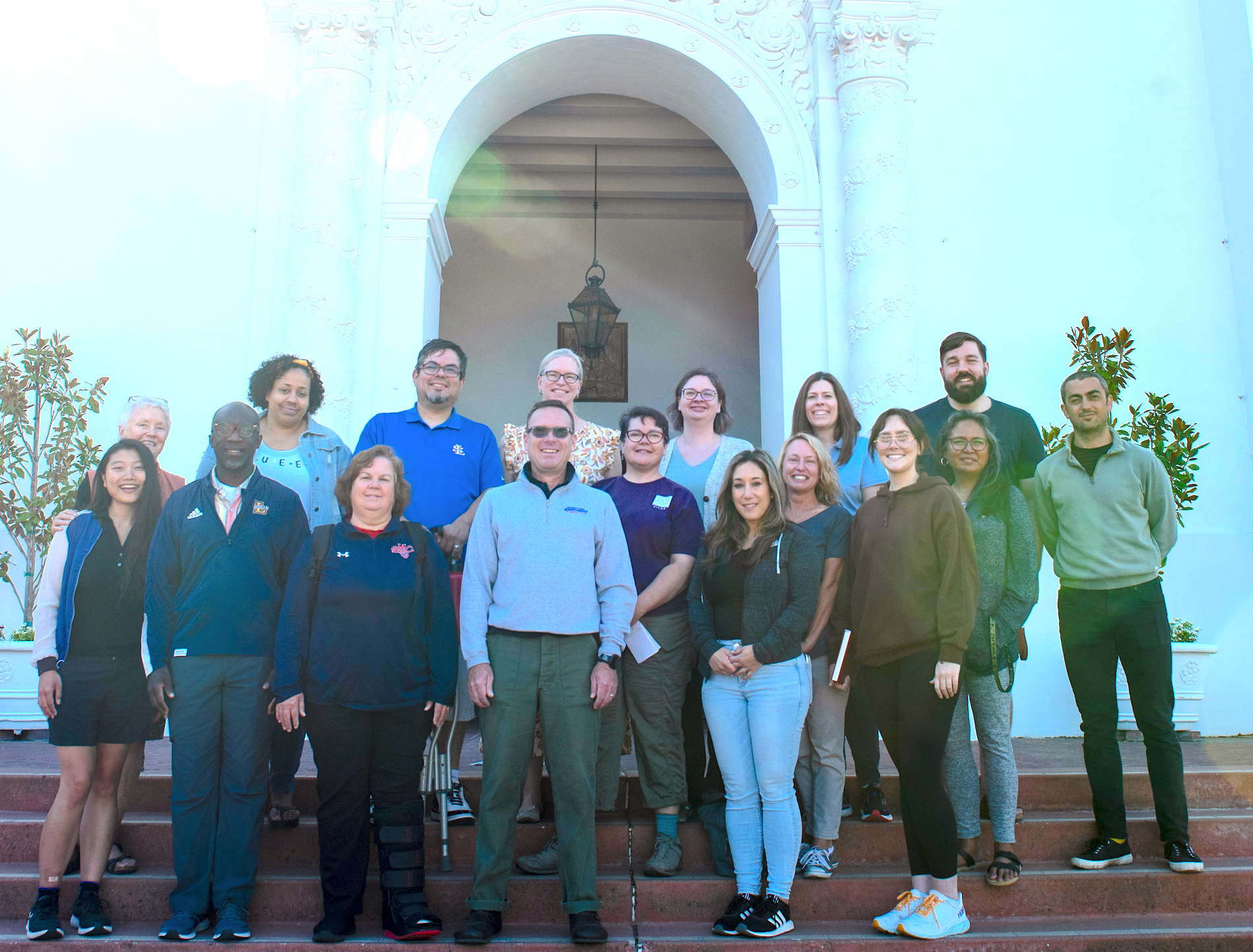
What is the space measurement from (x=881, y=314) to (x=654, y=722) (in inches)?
126

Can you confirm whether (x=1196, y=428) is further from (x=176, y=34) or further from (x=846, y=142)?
(x=176, y=34)

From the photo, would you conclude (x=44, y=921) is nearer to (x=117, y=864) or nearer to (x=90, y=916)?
(x=90, y=916)

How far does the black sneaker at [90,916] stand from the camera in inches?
110

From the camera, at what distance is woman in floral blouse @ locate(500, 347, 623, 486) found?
3.47 m

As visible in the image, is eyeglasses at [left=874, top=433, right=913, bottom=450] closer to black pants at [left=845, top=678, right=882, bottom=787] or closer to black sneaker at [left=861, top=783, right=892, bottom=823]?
black pants at [left=845, top=678, right=882, bottom=787]

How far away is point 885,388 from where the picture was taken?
522 cm

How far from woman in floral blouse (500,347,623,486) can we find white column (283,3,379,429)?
1931 mm

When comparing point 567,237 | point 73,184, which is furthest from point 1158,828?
point 567,237

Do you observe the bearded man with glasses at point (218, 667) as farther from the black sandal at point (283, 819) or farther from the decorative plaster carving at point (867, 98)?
the decorative plaster carving at point (867, 98)

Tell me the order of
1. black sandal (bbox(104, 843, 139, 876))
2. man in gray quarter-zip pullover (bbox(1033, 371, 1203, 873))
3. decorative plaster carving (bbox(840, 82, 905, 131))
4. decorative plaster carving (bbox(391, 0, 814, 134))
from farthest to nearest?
decorative plaster carving (bbox(391, 0, 814, 134)) < decorative plaster carving (bbox(840, 82, 905, 131)) < man in gray quarter-zip pullover (bbox(1033, 371, 1203, 873)) < black sandal (bbox(104, 843, 139, 876))

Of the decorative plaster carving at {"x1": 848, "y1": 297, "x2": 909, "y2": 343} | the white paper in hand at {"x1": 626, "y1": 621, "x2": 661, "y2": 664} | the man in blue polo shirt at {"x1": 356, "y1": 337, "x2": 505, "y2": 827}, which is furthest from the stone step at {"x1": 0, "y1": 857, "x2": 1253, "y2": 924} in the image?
the decorative plaster carving at {"x1": 848, "y1": 297, "x2": 909, "y2": 343}

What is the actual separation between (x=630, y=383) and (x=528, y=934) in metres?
6.42

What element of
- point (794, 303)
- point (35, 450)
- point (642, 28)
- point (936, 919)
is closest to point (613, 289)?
point (642, 28)

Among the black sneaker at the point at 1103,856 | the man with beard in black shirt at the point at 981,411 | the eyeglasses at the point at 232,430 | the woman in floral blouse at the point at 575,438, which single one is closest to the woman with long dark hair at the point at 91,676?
the eyeglasses at the point at 232,430
